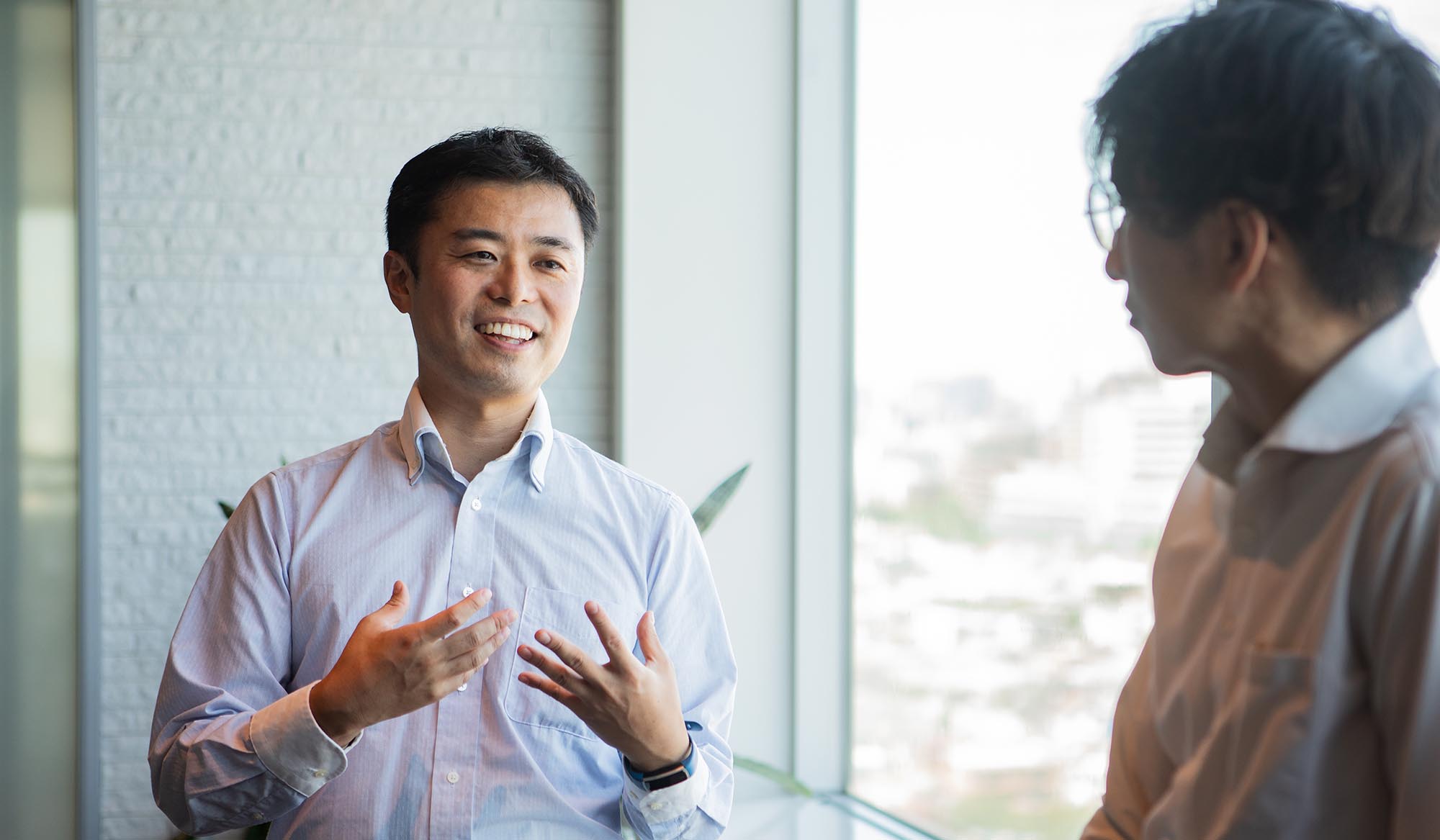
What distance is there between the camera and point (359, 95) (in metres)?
4.00

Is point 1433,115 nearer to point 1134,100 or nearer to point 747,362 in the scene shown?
point 1134,100

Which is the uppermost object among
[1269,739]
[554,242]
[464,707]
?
[554,242]

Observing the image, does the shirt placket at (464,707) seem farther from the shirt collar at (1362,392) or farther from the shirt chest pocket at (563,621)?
the shirt collar at (1362,392)

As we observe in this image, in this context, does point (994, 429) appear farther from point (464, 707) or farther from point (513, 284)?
point (464, 707)

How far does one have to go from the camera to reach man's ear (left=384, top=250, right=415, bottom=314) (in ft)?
5.93

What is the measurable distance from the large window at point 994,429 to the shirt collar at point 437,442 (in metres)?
1.15

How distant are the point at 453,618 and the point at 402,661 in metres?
0.09

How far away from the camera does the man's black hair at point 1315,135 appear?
2.31 ft

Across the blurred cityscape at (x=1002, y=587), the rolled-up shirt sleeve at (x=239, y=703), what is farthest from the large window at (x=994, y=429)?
the rolled-up shirt sleeve at (x=239, y=703)

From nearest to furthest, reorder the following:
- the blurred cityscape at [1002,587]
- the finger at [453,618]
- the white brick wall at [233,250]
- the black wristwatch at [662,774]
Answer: the finger at [453,618] → the black wristwatch at [662,774] → the blurred cityscape at [1002,587] → the white brick wall at [233,250]

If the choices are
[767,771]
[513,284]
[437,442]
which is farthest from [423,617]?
[767,771]

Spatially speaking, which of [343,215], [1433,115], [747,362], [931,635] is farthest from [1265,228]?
[343,215]

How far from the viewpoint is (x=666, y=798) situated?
5.01 ft

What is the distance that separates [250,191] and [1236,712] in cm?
384
